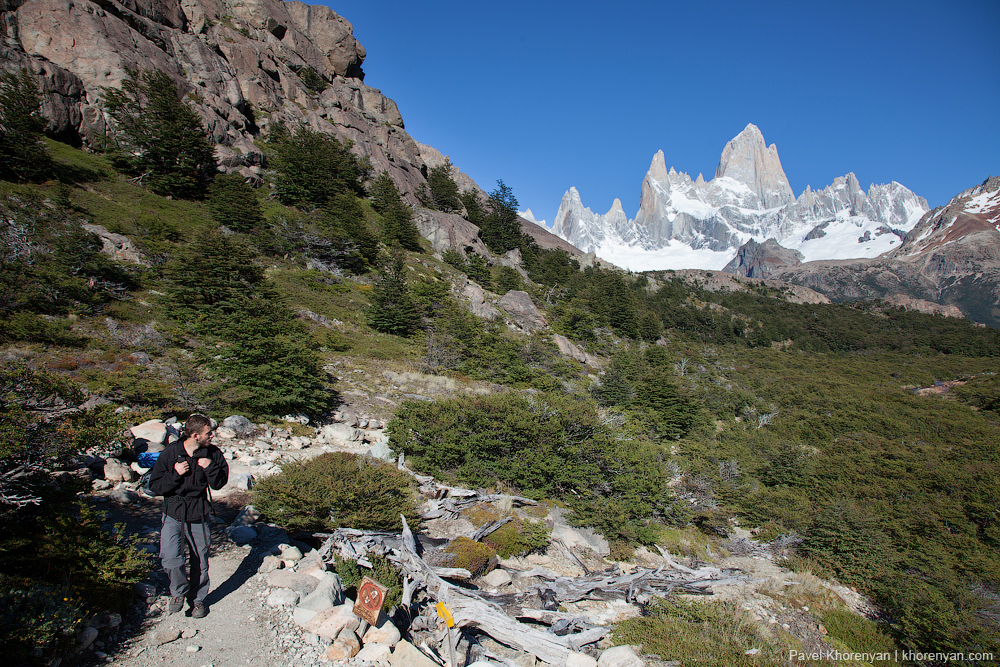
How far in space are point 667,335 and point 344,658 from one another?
51167 mm

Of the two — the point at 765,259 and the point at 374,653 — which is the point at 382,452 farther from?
the point at 765,259

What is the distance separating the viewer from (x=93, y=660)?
3170 millimetres

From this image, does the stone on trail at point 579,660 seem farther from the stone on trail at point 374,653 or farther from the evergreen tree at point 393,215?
the evergreen tree at point 393,215

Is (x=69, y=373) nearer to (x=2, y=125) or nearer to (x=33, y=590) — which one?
(x=33, y=590)

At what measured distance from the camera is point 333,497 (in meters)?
6.18

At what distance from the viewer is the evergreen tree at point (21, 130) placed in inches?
639

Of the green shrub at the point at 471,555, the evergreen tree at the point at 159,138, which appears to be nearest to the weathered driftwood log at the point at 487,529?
the green shrub at the point at 471,555

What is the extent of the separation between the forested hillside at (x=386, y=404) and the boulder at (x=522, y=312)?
1.50 m

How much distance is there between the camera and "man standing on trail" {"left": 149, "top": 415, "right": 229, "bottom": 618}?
3.82 m

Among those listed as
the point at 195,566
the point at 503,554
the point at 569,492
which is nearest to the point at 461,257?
the point at 569,492

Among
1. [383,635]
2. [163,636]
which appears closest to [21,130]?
[163,636]

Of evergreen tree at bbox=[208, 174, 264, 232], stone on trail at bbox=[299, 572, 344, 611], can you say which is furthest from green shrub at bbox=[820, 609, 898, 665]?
evergreen tree at bbox=[208, 174, 264, 232]

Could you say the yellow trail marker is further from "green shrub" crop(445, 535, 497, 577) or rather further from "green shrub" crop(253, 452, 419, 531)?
"green shrub" crop(253, 452, 419, 531)

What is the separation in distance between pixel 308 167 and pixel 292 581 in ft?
106
